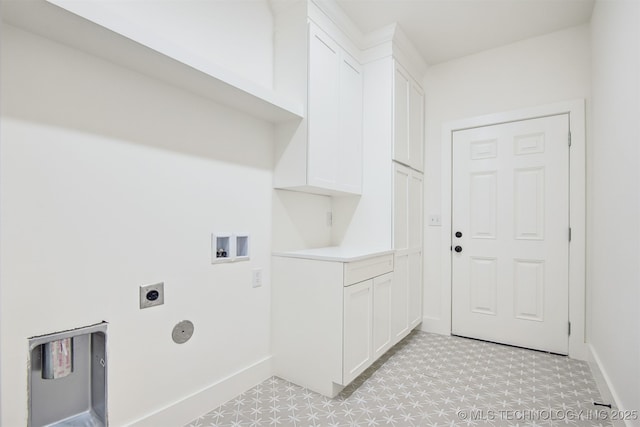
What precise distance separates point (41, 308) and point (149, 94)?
102cm

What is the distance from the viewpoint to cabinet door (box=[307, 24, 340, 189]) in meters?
2.05

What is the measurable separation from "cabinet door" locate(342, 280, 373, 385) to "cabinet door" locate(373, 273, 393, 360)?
0.06 m

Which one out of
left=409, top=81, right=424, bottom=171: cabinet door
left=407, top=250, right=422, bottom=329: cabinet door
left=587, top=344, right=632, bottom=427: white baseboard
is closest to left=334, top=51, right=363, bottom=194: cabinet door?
left=409, top=81, right=424, bottom=171: cabinet door

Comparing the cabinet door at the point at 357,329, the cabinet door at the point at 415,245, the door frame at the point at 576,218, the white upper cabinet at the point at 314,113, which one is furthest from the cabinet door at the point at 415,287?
the door frame at the point at 576,218

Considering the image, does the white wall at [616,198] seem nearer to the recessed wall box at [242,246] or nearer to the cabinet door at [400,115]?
the cabinet door at [400,115]

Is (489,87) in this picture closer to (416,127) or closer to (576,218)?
(416,127)

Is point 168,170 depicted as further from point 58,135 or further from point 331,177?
point 331,177

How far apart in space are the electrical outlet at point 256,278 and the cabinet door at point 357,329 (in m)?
0.59

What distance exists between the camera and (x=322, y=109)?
215 cm

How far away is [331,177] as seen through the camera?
224 centimetres

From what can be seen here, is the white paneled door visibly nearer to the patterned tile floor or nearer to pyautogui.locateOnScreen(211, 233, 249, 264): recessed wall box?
the patterned tile floor

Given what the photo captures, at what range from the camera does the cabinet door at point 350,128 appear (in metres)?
2.36

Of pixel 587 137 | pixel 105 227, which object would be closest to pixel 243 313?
pixel 105 227

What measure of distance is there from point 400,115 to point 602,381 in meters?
2.21
